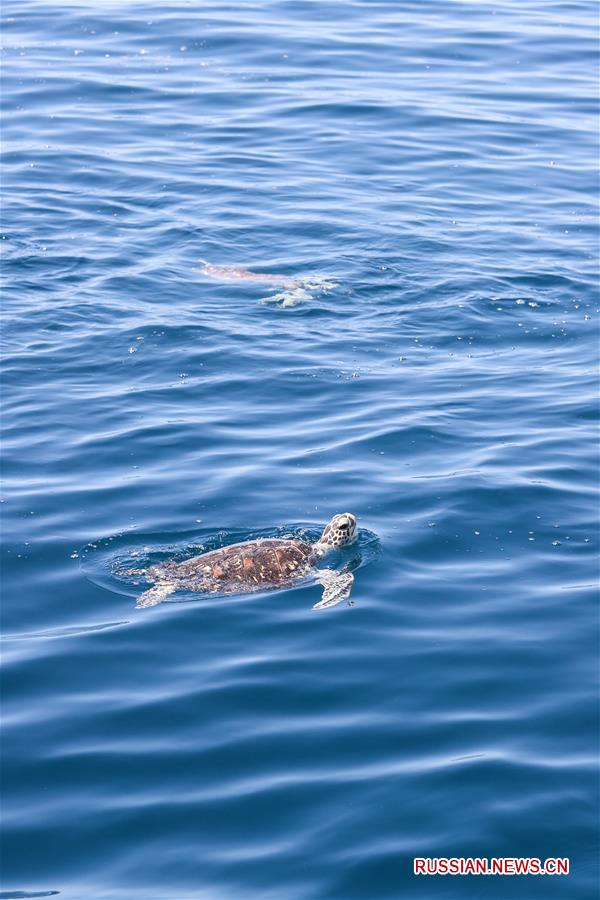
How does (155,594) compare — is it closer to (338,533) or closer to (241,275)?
(338,533)

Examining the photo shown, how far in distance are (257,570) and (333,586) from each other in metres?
0.91

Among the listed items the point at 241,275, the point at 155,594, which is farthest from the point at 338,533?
the point at 241,275

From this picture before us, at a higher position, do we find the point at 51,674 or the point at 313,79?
the point at 313,79

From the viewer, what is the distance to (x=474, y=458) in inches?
718

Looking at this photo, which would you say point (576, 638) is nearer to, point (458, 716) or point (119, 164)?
point (458, 716)

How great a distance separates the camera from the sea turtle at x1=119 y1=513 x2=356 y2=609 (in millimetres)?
14922

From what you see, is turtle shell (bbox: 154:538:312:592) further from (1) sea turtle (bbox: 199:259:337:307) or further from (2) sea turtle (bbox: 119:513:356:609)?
(1) sea turtle (bbox: 199:259:337:307)

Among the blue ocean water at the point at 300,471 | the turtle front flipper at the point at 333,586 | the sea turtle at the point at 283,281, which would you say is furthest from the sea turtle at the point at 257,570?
the sea turtle at the point at 283,281

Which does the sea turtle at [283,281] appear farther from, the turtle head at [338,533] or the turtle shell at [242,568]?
the turtle shell at [242,568]

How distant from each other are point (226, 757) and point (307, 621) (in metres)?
2.67

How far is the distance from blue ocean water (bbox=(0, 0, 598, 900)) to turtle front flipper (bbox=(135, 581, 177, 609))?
7.5 inches

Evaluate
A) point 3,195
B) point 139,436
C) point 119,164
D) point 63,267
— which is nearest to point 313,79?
point 119,164

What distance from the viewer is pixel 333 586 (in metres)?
15.2

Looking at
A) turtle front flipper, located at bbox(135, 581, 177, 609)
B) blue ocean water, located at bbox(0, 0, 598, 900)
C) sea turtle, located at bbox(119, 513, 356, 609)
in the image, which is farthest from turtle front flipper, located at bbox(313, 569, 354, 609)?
turtle front flipper, located at bbox(135, 581, 177, 609)
